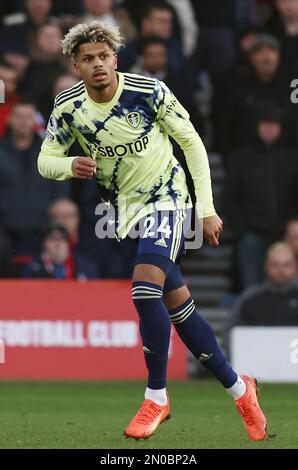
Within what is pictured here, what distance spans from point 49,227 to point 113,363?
1.56m

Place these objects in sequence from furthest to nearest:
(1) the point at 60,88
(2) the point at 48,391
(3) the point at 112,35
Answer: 1. (1) the point at 60,88
2. (2) the point at 48,391
3. (3) the point at 112,35

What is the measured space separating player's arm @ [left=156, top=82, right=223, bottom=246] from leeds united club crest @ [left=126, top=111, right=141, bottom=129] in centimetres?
13

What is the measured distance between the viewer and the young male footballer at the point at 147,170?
7934 millimetres

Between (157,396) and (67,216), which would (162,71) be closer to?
(67,216)

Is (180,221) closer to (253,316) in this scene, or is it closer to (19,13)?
(253,316)

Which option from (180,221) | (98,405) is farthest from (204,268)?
(180,221)

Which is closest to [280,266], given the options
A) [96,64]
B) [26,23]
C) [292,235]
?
[292,235]

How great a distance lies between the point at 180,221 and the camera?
26.7ft

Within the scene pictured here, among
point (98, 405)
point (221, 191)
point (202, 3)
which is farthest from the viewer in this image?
point (202, 3)

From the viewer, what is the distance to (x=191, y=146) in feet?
26.5

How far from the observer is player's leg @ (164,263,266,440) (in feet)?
26.4

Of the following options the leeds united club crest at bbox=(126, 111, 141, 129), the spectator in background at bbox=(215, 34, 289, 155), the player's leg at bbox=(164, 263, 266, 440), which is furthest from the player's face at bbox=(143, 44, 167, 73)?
the player's leg at bbox=(164, 263, 266, 440)

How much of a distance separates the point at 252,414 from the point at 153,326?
797 millimetres

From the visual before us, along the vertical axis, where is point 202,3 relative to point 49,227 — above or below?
above
